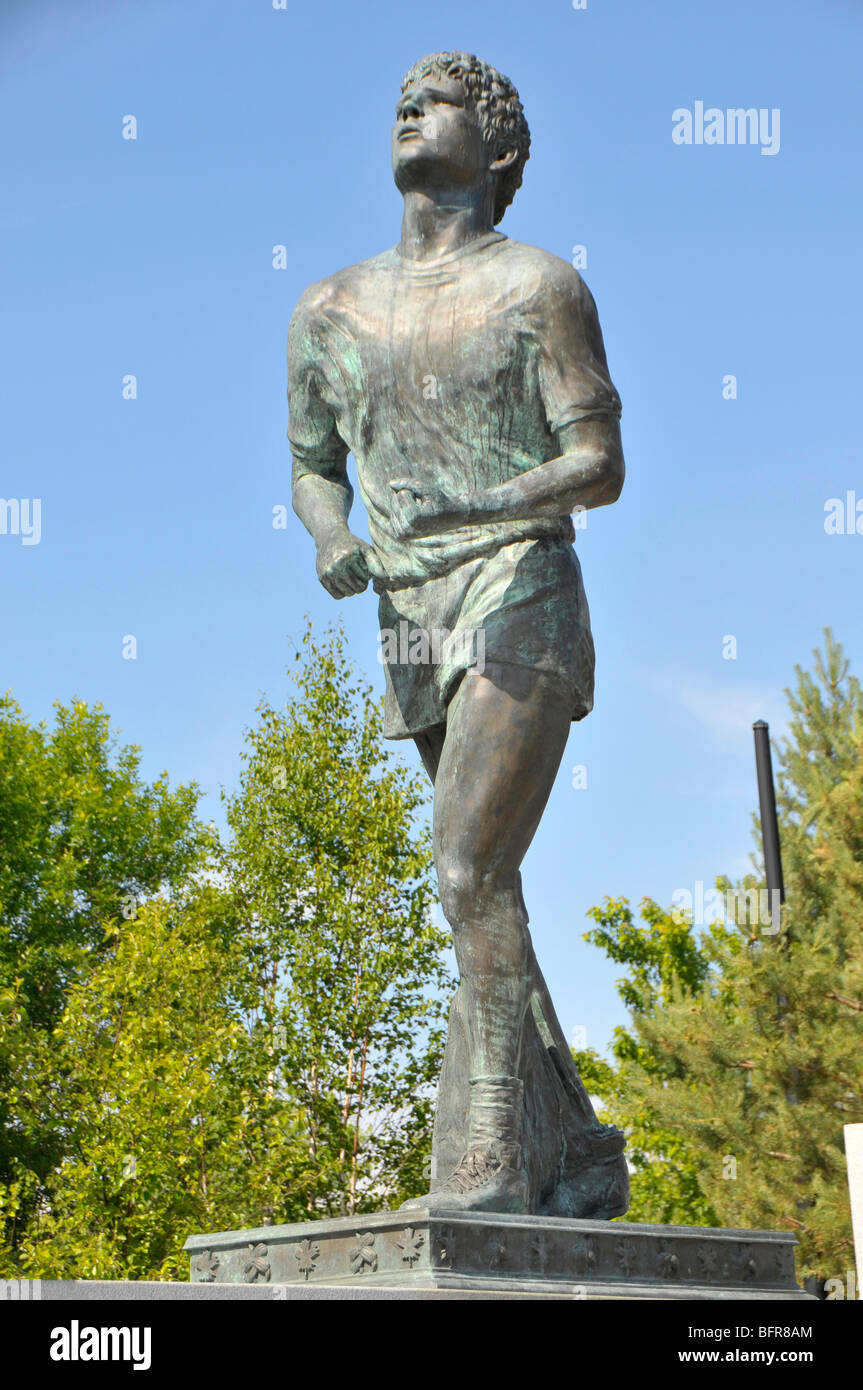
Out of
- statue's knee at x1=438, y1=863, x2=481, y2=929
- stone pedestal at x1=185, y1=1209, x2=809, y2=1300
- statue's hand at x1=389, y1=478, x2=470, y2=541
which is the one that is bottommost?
stone pedestal at x1=185, y1=1209, x2=809, y2=1300

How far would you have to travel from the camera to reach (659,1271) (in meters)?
3.99

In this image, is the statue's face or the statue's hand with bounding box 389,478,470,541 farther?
the statue's face

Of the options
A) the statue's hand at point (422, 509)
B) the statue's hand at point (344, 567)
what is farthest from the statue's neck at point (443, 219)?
the statue's hand at point (344, 567)

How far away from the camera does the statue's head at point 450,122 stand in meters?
4.56

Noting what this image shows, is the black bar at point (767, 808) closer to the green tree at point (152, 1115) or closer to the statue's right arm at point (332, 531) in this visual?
the green tree at point (152, 1115)

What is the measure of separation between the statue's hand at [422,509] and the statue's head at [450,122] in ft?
3.01

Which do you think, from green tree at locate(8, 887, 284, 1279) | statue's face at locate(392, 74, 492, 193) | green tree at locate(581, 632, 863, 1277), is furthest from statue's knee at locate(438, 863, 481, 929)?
green tree at locate(8, 887, 284, 1279)

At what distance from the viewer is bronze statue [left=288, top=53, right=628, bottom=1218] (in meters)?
4.19

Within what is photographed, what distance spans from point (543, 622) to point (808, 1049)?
12717mm

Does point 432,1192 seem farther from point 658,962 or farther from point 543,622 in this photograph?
point 658,962

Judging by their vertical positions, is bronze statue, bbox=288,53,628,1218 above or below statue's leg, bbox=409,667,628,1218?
above

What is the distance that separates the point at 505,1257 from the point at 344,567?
1787mm

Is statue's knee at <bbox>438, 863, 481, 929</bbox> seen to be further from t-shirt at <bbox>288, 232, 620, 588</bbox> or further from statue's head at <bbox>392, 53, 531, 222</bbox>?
statue's head at <bbox>392, 53, 531, 222</bbox>
